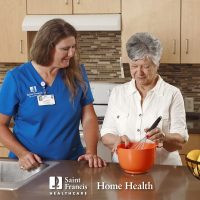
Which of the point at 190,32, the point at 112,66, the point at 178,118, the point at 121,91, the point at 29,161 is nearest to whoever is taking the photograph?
the point at 29,161

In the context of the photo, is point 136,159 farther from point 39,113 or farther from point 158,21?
point 158,21

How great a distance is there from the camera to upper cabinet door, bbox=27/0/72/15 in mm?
3166

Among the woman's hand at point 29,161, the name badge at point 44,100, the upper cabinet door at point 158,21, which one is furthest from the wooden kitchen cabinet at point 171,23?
the woman's hand at point 29,161

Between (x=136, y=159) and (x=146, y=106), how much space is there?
1.78ft

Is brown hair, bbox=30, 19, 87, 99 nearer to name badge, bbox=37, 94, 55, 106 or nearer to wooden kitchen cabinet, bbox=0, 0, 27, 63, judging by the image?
name badge, bbox=37, 94, 55, 106

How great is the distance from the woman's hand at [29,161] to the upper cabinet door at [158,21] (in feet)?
5.20

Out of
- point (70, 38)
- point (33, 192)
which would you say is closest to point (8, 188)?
point (33, 192)

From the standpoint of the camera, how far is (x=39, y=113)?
1.77 metres

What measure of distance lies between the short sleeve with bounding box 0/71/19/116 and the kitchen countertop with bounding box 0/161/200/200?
36 cm

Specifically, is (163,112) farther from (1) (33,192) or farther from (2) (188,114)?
(2) (188,114)

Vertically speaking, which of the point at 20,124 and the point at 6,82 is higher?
the point at 6,82

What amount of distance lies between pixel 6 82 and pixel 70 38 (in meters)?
0.34

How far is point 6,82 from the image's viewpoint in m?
1.78

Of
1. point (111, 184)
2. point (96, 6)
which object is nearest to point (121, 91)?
point (111, 184)
